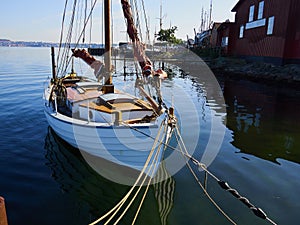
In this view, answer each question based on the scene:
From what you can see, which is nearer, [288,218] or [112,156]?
[288,218]

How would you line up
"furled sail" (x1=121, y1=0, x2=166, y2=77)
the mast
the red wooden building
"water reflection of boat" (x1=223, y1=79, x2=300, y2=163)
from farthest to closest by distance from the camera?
the red wooden building < "water reflection of boat" (x1=223, y1=79, x2=300, y2=163) < the mast < "furled sail" (x1=121, y1=0, x2=166, y2=77)

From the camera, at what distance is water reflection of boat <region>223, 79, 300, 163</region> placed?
10.6 meters

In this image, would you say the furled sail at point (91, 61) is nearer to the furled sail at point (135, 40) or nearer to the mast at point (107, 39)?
the mast at point (107, 39)

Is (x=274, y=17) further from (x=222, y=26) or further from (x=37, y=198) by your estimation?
(x=37, y=198)

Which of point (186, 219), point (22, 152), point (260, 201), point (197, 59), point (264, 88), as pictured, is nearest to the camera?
point (186, 219)

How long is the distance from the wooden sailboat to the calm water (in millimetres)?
986

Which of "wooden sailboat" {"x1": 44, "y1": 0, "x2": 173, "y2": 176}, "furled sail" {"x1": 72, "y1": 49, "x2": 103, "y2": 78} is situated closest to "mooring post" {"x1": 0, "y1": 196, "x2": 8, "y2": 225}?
"wooden sailboat" {"x1": 44, "y1": 0, "x2": 173, "y2": 176}

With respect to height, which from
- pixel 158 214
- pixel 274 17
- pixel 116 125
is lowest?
pixel 158 214

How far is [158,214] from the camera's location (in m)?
6.61

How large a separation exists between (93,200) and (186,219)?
2663 mm

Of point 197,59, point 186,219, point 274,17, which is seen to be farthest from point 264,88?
point 197,59

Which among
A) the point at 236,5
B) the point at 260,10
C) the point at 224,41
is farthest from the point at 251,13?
the point at 224,41

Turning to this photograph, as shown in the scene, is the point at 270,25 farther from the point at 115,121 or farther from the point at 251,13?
the point at 115,121

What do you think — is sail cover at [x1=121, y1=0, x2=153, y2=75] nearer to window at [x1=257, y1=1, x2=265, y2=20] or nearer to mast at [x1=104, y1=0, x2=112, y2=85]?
mast at [x1=104, y1=0, x2=112, y2=85]
